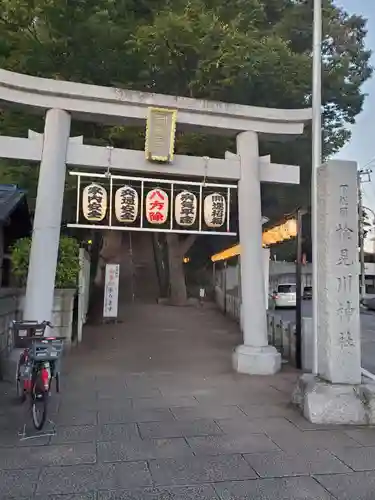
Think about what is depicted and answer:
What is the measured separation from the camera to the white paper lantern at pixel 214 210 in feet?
29.7

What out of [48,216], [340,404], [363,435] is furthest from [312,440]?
[48,216]

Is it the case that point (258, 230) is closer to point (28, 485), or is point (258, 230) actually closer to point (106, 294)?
point (28, 485)

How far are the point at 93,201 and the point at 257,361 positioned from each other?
177 inches

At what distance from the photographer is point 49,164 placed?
27.5 ft

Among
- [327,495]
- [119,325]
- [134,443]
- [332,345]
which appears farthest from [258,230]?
[119,325]

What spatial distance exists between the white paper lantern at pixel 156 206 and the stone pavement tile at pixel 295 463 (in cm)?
518

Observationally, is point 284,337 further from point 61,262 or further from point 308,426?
point 61,262

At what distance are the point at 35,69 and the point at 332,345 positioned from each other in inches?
452

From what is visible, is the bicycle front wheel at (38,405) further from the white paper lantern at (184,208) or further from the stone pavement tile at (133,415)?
the white paper lantern at (184,208)

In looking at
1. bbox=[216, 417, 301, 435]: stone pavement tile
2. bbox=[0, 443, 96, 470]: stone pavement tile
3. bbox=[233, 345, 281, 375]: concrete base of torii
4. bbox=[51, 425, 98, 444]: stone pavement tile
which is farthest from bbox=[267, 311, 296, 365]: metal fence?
bbox=[0, 443, 96, 470]: stone pavement tile

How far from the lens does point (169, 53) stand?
13.0m

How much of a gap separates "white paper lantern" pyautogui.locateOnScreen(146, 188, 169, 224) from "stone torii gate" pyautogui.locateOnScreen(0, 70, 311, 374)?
0.46 metres

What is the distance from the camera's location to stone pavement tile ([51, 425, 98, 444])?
5102mm

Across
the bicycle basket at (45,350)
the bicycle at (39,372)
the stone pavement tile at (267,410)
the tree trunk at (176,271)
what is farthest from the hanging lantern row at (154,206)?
the tree trunk at (176,271)
